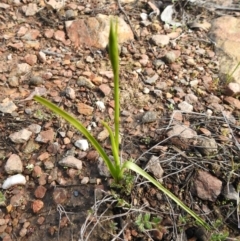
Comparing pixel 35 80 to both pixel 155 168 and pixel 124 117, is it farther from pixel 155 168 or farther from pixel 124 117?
pixel 155 168

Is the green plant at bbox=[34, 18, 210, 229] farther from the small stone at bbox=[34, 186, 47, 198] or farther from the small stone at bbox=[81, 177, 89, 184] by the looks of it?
the small stone at bbox=[34, 186, 47, 198]

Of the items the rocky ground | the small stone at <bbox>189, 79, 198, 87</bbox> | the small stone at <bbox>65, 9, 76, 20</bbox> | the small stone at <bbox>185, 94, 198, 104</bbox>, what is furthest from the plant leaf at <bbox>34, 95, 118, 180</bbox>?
the small stone at <bbox>65, 9, 76, 20</bbox>

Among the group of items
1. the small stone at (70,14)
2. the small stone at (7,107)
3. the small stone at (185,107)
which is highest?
the small stone at (70,14)

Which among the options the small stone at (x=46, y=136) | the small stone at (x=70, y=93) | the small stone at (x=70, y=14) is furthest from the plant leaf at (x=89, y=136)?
the small stone at (x=70, y=14)

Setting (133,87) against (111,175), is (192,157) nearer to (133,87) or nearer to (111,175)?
(111,175)

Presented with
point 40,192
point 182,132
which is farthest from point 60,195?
point 182,132

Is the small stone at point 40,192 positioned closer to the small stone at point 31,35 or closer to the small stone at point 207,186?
the small stone at point 207,186

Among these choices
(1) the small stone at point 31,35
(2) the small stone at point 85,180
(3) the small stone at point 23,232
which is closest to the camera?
(3) the small stone at point 23,232
